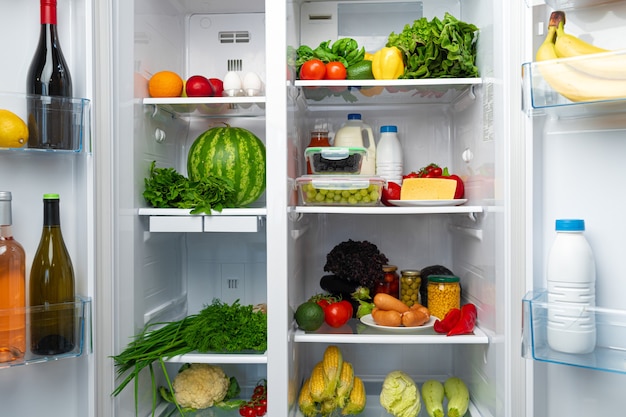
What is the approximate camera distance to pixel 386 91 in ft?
5.83

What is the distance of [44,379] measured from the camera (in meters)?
1.36

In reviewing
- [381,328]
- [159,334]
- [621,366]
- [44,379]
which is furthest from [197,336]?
[621,366]

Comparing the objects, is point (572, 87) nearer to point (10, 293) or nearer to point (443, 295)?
point (443, 295)

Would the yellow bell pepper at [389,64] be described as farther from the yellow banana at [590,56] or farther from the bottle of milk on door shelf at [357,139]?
the yellow banana at [590,56]

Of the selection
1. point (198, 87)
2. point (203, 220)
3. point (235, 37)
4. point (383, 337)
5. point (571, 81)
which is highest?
point (235, 37)

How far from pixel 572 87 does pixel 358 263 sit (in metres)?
0.91

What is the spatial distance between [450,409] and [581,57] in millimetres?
1037

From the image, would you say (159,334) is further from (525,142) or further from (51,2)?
(525,142)

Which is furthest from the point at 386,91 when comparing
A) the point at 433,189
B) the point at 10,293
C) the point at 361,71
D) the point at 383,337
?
the point at 10,293

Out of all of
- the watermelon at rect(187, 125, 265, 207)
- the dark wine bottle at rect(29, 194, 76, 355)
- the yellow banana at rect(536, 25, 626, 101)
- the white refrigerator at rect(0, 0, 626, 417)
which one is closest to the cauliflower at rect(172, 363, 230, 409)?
the white refrigerator at rect(0, 0, 626, 417)

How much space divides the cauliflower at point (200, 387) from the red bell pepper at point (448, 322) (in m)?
0.69

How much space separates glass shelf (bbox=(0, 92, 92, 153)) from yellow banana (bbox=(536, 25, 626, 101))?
1.06 meters

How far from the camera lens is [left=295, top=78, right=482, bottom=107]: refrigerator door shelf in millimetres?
1580

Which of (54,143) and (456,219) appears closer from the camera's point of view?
(54,143)
